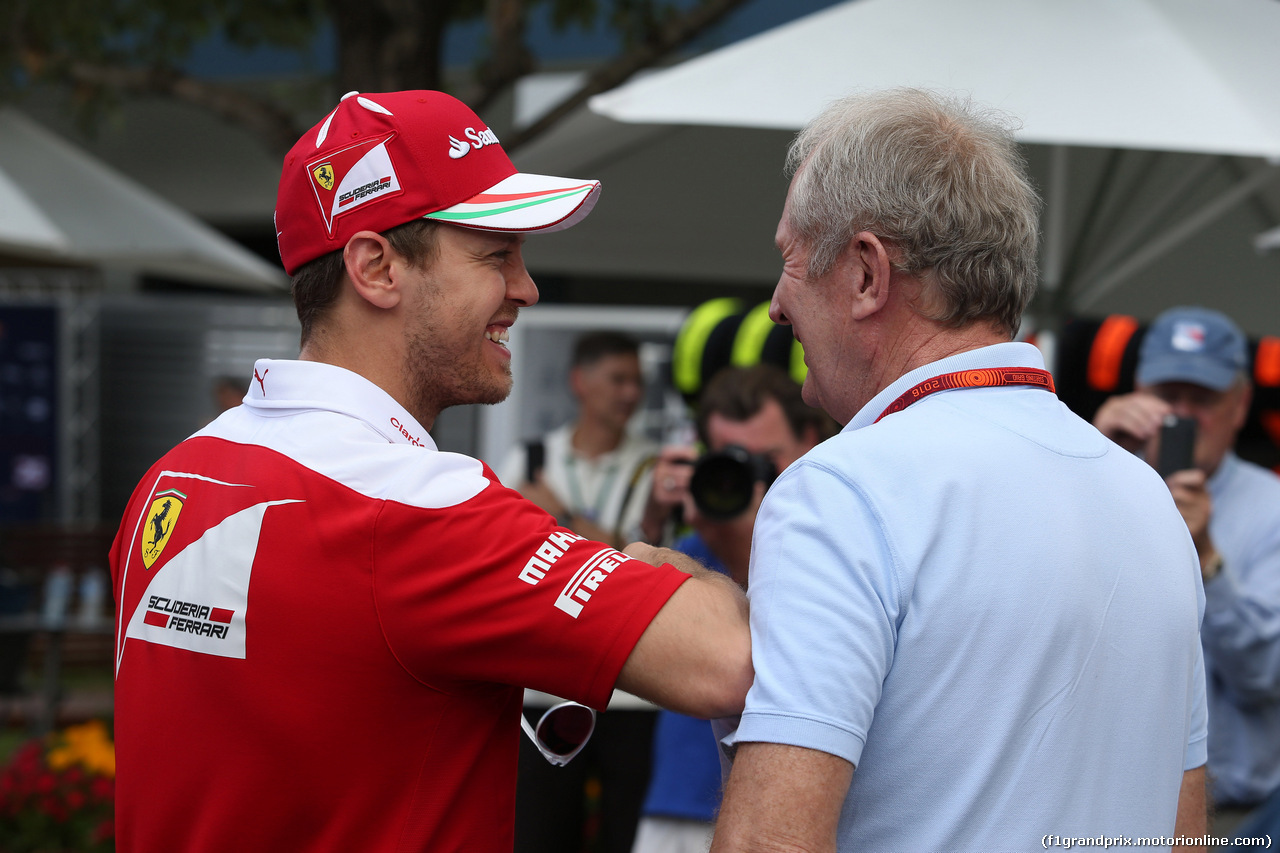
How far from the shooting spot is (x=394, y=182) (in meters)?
1.56

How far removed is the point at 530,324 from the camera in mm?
4734

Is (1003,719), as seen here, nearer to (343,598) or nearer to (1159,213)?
(343,598)

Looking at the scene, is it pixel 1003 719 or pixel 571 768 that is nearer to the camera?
pixel 1003 719

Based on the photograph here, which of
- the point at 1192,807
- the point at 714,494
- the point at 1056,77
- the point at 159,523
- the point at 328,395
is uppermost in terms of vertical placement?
the point at 1056,77

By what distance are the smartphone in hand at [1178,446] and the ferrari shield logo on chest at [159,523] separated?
202cm

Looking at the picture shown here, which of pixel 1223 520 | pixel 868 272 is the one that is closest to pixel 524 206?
pixel 868 272

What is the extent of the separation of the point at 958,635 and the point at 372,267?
2.90 ft

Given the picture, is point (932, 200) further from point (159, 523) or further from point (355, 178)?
point (159, 523)

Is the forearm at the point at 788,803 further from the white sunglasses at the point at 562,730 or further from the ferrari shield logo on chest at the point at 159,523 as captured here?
the ferrari shield logo on chest at the point at 159,523

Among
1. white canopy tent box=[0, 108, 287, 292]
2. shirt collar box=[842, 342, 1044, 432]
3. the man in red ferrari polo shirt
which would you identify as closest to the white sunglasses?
the man in red ferrari polo shirt

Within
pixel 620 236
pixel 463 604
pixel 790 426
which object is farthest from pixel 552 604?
pixel 620 236

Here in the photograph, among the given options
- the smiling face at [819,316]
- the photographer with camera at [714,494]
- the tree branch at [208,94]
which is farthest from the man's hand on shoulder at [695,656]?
the tree branch at [208,94]

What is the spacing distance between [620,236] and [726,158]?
0.61 metres

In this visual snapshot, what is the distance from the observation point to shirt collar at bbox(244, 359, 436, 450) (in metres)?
1.50
